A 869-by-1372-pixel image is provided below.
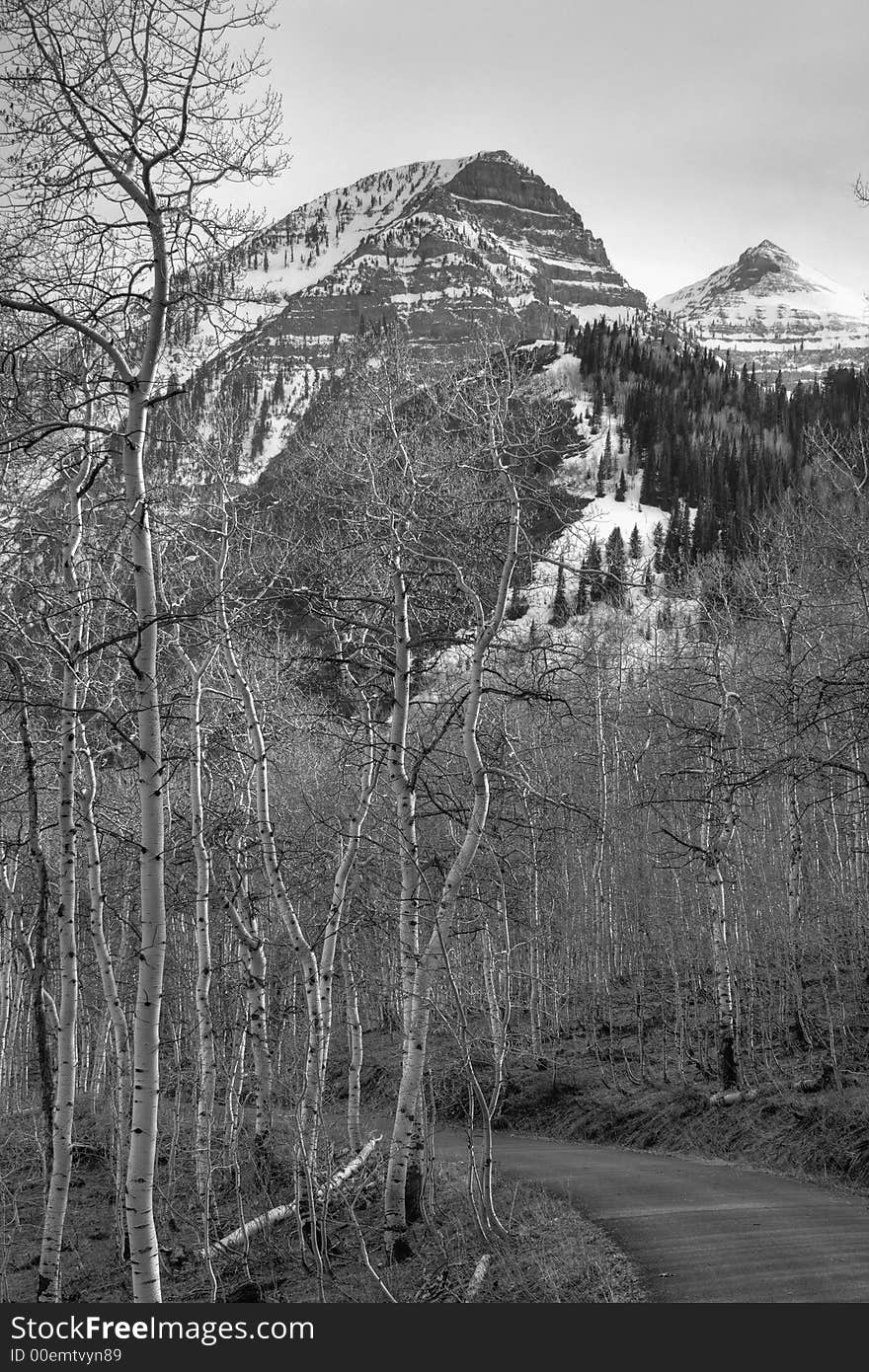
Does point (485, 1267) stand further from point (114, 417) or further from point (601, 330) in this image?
point (601, 330)

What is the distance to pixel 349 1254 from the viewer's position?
35.5ft

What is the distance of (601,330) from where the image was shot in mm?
134750

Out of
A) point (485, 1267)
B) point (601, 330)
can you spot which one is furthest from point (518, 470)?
point (601, 330)

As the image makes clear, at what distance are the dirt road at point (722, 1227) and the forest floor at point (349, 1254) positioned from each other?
0.45 meters

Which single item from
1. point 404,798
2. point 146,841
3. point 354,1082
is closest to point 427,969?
point 404,798

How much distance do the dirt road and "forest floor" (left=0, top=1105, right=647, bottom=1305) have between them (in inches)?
17.6

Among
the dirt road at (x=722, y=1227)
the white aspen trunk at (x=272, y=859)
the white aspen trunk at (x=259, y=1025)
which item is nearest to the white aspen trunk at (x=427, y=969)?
the white aspen trunk at (x=272, y=859)

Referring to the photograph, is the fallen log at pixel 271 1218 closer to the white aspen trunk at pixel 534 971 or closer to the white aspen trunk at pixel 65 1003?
the white aspen trunk at pixel 65 1003

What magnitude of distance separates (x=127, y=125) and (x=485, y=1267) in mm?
9777

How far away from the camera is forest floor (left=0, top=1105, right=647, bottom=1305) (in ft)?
28.1

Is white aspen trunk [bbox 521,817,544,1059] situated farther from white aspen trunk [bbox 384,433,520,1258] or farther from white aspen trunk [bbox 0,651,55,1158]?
white aspen trunk [bbox 0,651,55,1158]

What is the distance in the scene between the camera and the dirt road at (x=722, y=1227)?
8.30 metres

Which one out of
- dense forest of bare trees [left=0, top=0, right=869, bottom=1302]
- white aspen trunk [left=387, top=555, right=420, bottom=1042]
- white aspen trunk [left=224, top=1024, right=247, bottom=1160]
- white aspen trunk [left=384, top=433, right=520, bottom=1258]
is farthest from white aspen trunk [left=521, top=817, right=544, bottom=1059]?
white aspen trunk [left=384, top=433, right=520, bottom=1258]
